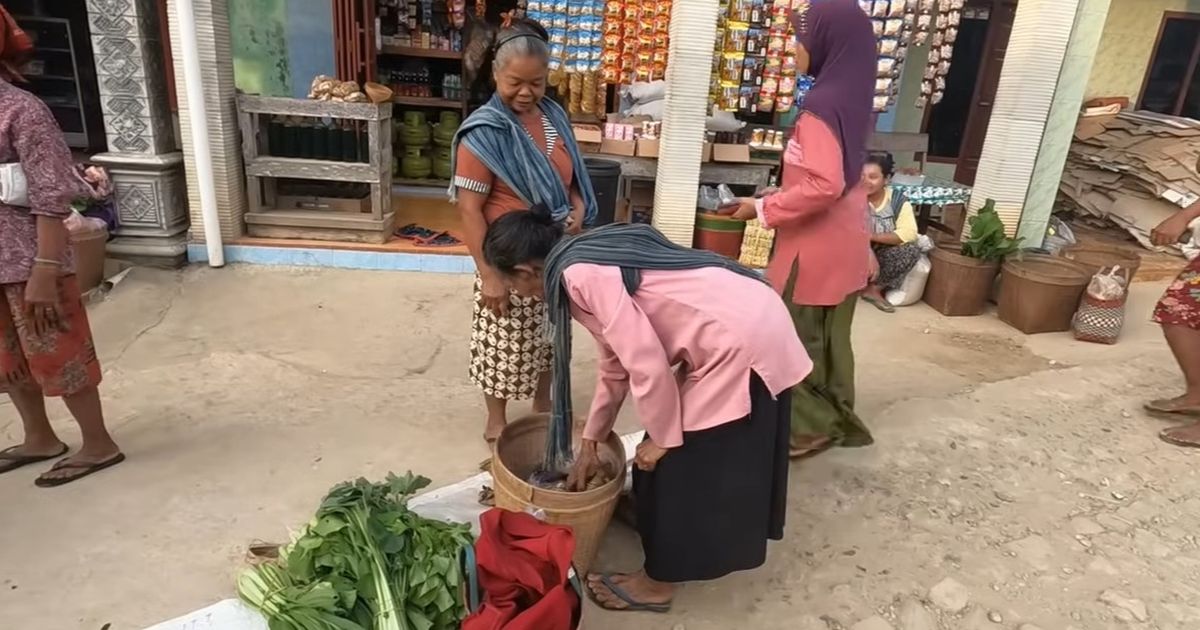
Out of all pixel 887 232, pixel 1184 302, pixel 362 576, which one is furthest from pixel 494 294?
pixel 887 232

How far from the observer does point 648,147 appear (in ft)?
18.3

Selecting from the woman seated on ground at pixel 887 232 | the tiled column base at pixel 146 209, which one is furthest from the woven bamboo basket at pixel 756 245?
the tiled column base at pixel 146 209

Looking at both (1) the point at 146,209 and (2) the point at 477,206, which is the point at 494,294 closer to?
(2) the point at 477,206

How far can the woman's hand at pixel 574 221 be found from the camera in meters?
2.67

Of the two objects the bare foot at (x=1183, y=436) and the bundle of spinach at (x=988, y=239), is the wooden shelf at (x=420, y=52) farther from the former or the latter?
the bare foot at (x=1183, y=436)

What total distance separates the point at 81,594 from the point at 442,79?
6.07 meters

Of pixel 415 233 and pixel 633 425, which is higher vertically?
pixel 415 233

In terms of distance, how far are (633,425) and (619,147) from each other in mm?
2822

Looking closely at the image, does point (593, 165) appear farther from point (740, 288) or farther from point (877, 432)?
point (740, 288)

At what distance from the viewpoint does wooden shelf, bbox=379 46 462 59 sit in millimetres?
6844

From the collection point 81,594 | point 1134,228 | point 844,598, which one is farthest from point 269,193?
point 1134,228

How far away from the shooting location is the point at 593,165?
5.30 metres

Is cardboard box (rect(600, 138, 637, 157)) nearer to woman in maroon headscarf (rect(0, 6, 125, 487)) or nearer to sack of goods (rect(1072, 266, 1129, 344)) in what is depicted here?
sack of goods (rect(1072, 266, 1129, 344))

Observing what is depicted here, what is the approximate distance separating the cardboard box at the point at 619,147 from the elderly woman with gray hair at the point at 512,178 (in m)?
2.78
